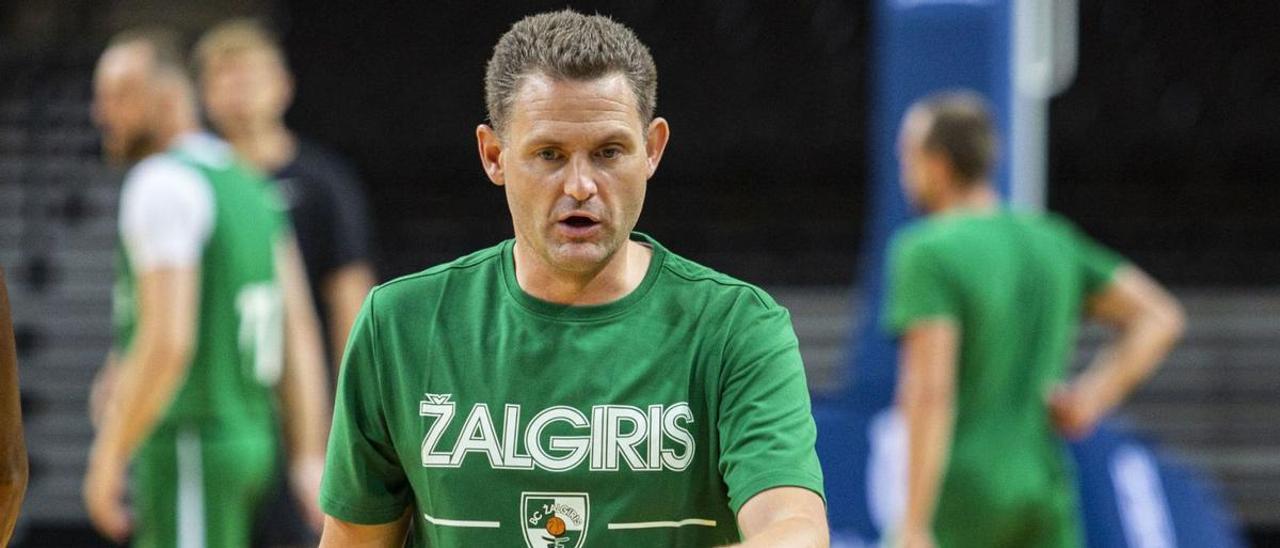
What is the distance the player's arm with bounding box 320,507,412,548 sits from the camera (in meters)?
2.40

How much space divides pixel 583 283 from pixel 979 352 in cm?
317

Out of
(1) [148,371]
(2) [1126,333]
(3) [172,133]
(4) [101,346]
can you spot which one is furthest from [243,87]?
(4) [101,346]

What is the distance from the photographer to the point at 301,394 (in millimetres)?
5734

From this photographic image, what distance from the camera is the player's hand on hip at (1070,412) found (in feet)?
18.1

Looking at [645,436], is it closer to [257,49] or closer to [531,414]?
[531,414]

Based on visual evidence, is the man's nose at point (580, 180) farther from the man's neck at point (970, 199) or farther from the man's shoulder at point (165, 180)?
the man's neck at point (970, 199)

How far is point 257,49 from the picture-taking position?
5.90m

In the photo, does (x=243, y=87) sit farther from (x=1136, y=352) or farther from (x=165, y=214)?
(x=1136, y=352)

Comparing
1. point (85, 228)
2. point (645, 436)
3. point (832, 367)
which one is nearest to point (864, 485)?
point (645, 436)

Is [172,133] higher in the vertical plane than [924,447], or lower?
higher

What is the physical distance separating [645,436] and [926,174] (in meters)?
3.38

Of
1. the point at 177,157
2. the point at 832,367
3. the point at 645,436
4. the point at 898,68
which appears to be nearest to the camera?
the point at 645,436

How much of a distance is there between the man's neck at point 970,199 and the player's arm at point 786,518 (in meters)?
3.36

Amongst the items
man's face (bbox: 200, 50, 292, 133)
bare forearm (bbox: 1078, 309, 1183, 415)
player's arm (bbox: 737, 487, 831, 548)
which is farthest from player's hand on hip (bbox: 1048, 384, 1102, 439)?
player's arm (bbox: 737, 487, 831, 548)
